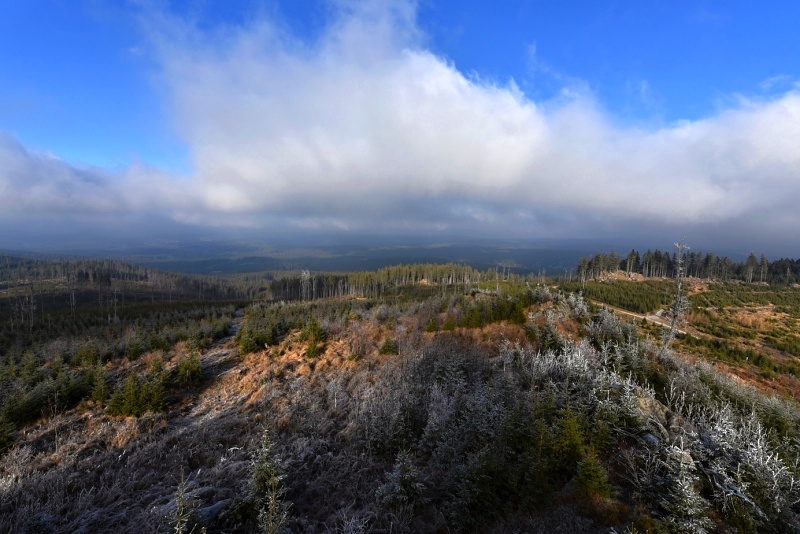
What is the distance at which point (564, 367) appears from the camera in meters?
14.5

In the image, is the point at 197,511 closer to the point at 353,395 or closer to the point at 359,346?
the point at 353,395

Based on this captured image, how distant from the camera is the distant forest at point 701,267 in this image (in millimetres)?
76062

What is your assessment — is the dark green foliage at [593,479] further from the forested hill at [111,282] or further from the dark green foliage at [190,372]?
the forested hill at [111,282]

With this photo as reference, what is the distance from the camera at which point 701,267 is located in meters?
80.3

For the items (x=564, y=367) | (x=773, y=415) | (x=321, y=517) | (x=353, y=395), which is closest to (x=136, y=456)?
(x=321, y=517)

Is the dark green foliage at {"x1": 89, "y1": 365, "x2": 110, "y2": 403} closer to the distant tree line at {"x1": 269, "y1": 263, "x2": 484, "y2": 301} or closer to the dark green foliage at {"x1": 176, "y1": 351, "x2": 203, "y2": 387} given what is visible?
the dark green foliage at {"x1": 176, "y1": 351, "x2": 203, "y2": 387}

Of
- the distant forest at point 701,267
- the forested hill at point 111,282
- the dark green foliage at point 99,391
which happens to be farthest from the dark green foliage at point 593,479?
the forested hill at point 111,282

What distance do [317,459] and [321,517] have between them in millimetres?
2437

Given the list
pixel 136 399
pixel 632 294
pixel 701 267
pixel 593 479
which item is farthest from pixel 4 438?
pixel 701 267

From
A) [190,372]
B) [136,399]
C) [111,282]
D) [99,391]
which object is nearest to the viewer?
[136,399]

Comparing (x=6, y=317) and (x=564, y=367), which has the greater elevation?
(x=564, y=367)

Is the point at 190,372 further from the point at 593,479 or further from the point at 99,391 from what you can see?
the point at 593,479

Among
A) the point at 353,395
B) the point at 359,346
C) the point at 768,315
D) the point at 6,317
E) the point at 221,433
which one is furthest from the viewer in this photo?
the point at 6,317

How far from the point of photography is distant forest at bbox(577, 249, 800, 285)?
7606 cm
